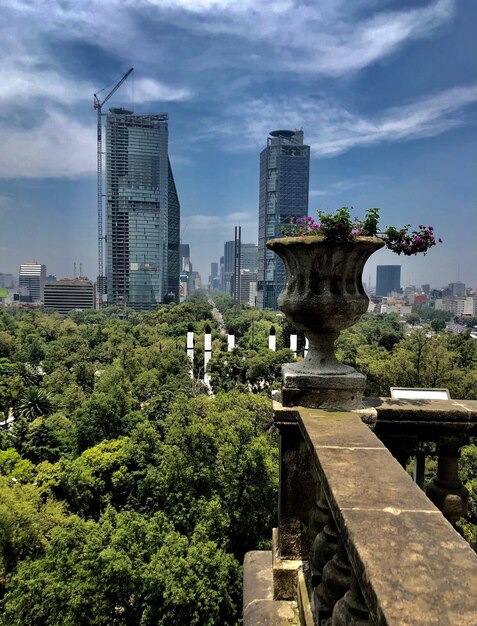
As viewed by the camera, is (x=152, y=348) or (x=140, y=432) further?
(x=152, y=348)

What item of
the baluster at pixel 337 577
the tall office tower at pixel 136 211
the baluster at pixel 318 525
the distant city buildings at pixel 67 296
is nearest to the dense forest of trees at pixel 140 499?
the baluster at pixel 318 525

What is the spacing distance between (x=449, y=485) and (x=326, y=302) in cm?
161

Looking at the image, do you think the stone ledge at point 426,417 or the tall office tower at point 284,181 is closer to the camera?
the stone ledge at point 426,417

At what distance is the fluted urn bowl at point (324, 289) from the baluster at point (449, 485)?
36.0 inches

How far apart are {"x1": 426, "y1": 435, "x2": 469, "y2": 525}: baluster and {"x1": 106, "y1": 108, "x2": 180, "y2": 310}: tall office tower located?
136 metres

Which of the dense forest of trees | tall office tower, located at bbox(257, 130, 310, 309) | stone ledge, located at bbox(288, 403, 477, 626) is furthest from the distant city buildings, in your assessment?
stone ledge, located at bbox(288, 403, 477, 626)

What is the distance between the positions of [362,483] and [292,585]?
1.78 m

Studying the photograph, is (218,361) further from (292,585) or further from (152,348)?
(292,585)

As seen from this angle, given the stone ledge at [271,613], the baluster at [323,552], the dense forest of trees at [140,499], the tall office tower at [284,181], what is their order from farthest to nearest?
1. the tall office tower at [284,181]
2. the dense forest of trees at [140,499]
3. the stone ledge at [271,613]
4. the baluster at [323,552]

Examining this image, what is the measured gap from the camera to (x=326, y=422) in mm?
2928

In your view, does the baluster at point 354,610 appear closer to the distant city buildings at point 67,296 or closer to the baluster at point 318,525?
the baluster at point 318,525

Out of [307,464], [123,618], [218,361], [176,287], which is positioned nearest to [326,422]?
[307,464]

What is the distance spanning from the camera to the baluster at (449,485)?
3303mm

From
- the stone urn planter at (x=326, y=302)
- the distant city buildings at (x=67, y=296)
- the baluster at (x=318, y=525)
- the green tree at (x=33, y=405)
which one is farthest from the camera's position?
the distant city buildings at (x=67, y=296)
